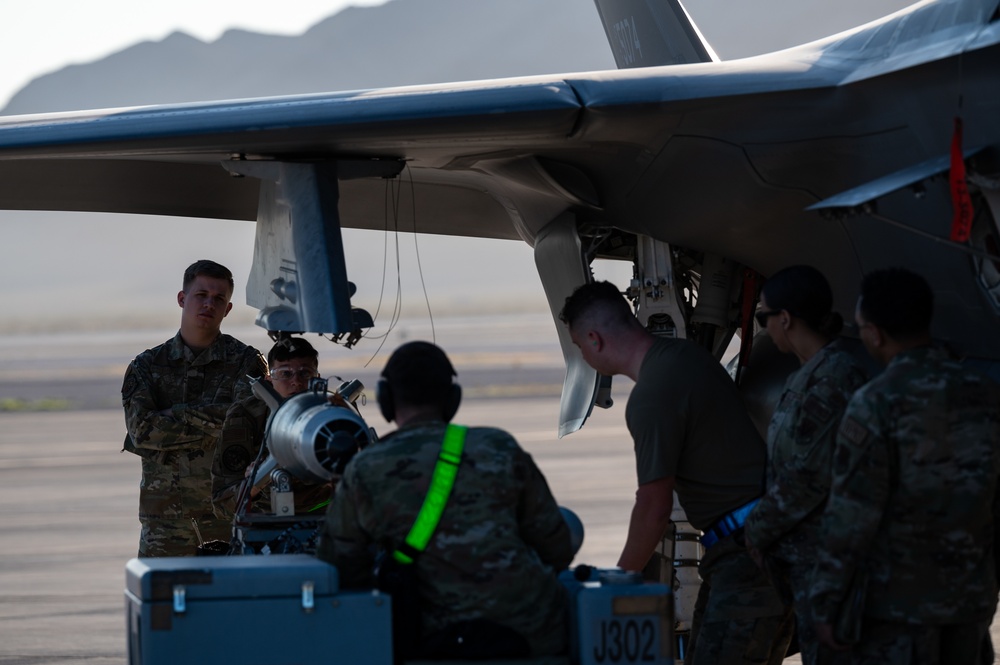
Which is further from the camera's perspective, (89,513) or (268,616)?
(89,513)

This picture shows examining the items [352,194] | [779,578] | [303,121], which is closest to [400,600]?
[779,578]

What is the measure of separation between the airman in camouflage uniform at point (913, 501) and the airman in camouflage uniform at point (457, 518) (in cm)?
84

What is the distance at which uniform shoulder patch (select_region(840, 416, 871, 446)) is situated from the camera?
13.0ft

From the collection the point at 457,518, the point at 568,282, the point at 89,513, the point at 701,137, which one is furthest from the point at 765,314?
the point at 89,513

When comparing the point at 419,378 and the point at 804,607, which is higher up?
the point at 419,378

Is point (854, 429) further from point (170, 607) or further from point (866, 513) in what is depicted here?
point (170, 607)

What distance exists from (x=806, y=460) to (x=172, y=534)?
3.88 m

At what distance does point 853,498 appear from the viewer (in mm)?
3955

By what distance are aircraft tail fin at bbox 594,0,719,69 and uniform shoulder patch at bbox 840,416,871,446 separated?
5.17 m

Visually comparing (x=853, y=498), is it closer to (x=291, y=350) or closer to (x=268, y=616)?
(x=268, y=616)

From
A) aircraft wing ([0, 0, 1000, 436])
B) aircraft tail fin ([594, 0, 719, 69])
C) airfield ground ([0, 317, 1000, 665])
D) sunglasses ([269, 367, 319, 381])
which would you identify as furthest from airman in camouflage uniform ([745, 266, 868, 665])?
airfield ground ([0, 317, 1000, 665])

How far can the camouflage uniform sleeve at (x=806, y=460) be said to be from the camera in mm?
4336

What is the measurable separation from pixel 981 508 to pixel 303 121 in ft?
9.56

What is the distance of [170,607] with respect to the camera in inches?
154
